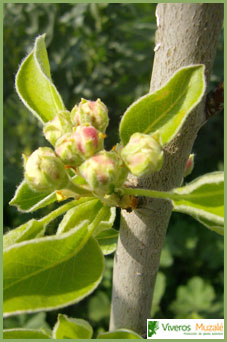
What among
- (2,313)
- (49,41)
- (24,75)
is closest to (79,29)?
(49,41)

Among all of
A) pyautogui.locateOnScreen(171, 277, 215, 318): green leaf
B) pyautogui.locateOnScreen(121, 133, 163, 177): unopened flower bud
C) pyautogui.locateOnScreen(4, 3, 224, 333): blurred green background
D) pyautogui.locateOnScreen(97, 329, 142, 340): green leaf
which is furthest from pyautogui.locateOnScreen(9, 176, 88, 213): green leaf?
pyautogui.locateOnScreen(171, 277, 215, 318): green leaf

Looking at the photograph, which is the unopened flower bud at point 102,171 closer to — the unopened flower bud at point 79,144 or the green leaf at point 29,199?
the unopened flower bud at point 79,144

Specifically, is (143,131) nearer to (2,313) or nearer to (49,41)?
(2,313)

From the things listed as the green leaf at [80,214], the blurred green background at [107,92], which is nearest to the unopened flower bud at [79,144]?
the green leaf at [80,214]

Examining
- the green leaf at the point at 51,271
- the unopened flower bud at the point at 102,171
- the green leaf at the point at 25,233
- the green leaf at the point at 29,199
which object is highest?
the green leaf at the point at 29,199

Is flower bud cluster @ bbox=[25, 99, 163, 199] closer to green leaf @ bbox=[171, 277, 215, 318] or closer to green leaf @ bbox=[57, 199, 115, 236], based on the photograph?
green leaf @ bbox=[57, 199, 115, 236]
